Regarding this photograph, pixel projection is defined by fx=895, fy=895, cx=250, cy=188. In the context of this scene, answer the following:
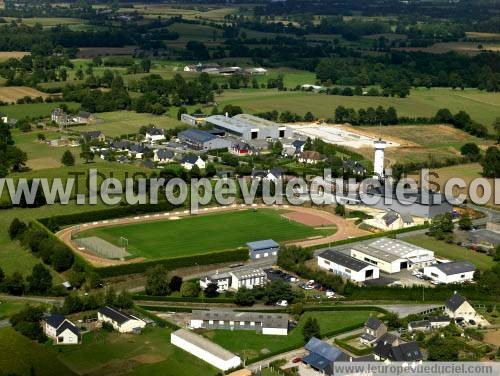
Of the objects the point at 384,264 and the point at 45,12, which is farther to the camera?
the point at 45,12

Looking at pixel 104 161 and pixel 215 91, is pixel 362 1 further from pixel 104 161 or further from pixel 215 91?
pixel 104 161

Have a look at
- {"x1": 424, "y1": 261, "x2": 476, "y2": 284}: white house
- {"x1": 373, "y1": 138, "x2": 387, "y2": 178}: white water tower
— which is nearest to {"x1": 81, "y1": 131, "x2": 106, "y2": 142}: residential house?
{"x1": 373, "y1": 138, "x2": 387, "y2": 178}: white water tower

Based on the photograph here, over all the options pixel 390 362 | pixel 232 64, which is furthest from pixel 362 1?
pixel 390 362

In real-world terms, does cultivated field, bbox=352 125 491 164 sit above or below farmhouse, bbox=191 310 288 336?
above

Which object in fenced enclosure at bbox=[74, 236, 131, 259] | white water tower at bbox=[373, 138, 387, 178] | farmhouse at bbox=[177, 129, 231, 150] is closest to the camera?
fenced enclosure at bbox=[74, 236, 131, 259]

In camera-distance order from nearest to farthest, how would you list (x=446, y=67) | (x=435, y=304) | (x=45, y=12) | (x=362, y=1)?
(x=435, y=304) → (x=446, y=67) → (x=45, y=12) → (x=362, y=1)

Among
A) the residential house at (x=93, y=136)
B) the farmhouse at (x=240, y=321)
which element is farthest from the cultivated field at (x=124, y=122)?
the farmhouse at (x=240, y=321)

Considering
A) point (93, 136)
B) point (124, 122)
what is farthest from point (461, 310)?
point (124, 122)

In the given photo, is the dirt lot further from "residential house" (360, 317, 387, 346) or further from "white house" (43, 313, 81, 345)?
"residential house" (360, 317, 387, 346)

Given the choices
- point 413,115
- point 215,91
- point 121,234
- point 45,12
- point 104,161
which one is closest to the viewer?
point 121,234
